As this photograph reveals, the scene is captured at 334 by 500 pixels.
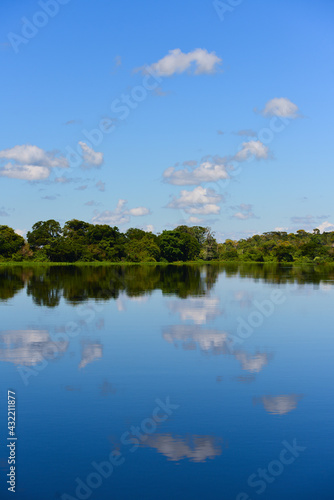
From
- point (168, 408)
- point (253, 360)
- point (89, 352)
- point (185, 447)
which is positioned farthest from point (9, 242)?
point (185, 447)

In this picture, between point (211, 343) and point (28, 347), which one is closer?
point (28, 347)

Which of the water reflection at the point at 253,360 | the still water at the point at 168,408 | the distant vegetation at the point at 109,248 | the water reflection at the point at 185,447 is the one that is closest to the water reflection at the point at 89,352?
the still water at the point at 168,408

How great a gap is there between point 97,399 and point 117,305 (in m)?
13.1

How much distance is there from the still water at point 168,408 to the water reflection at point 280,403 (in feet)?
0.07

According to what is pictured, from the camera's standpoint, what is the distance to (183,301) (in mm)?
23219

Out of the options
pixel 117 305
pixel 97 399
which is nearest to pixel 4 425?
pixel 97 399

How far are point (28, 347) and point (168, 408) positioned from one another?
5.75 m

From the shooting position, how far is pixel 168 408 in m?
8.40

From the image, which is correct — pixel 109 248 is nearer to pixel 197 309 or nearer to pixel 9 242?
pixel 9 242

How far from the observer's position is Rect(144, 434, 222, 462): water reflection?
6.63 m

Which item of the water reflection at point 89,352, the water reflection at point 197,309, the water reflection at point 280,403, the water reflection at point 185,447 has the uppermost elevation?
the water reflection at point 197,309

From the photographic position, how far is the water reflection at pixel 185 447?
6629mm

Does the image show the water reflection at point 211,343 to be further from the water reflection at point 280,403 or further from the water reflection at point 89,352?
the water reflection at point 89,352

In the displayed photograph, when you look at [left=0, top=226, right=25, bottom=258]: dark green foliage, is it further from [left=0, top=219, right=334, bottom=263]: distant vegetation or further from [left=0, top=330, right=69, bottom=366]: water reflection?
[left=0, top=330, right=69, bottom=366]: water reflection
